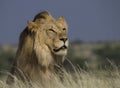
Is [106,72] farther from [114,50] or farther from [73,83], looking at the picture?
[114,50]

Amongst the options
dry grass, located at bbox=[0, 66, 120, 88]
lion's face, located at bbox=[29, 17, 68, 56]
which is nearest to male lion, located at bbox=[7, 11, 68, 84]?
lion's face, located at bbox=[29, 17, 68, 56]

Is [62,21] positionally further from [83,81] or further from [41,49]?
[83,81]

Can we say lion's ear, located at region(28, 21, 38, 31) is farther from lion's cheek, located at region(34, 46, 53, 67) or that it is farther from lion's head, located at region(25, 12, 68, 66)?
lion's cheek, located at region(34, 46, 53, 67)

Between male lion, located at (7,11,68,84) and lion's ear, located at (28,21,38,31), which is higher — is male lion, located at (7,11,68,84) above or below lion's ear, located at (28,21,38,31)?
below

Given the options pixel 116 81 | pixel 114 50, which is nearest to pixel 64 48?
pixel 116 81

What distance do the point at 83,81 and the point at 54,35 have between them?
3.18 ft

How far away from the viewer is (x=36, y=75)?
8.53 metres

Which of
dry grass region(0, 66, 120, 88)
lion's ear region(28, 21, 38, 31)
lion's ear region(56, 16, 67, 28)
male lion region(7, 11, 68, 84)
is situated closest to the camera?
dry grass region(0, 66, 120, 88)

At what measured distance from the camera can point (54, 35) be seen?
878 centimetres

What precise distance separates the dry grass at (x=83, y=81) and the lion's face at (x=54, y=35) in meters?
0.38

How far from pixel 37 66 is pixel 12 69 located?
1.16ft

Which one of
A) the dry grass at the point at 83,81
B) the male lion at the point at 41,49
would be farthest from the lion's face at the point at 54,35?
the dry grass at the point at 83,81

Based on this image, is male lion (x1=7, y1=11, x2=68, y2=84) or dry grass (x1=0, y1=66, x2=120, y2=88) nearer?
dry grass (x1=0, y1=66, x2=120, y2=88)

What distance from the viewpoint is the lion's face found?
28.1 feet
